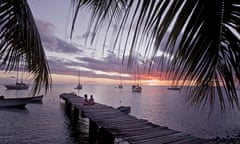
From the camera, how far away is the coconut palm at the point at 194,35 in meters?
0.81

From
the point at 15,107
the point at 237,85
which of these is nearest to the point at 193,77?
the point at 237,85

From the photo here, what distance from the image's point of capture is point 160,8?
80 centimetres

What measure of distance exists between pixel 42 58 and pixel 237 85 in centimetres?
242

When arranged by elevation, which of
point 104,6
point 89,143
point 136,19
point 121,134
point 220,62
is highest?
point 104,6

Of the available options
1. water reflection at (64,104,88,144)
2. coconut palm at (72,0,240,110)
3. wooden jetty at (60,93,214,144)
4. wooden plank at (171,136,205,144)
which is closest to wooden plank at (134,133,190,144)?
wooden jetty at (60,93,214,144)

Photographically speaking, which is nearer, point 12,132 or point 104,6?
point 104,6

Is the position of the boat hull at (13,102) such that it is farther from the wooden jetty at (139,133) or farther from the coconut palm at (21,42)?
the coconut palm at (21,42)

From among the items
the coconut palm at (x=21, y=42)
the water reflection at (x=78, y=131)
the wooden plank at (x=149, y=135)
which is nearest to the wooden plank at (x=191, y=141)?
the wooden plank at (x=149, y=135)

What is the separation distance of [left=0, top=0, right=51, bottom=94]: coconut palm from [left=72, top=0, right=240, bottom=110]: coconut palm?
1.78 meters

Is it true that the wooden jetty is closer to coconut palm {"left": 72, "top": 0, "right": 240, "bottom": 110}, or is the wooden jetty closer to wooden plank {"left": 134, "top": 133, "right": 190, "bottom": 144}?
wooden plank {"left": 134, "top": 133, "right": 190, "bottom": 144}

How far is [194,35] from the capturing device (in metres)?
0.91

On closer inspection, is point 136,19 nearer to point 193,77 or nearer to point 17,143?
point 193,77

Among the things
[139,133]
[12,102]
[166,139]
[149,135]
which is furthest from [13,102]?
[166,139]

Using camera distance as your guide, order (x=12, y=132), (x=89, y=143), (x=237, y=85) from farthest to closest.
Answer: (x=12, y=132), (x=89, y=143), (x=237, y=85)
